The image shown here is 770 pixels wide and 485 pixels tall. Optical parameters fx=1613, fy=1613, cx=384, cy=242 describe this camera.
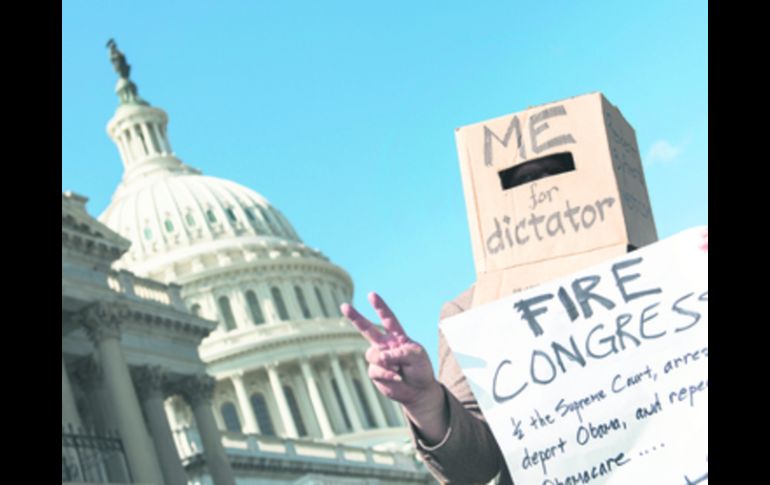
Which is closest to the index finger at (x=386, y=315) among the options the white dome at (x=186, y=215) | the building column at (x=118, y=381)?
the building column at (x=118, y=381)

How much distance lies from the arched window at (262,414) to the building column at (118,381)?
161 feet

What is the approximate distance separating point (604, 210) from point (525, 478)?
2.98 ft

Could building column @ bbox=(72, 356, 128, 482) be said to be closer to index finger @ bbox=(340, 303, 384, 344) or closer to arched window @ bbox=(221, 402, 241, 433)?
index finger @ bbox=(340, 303, 384, 344)

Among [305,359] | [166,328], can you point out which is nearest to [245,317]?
[305,359]

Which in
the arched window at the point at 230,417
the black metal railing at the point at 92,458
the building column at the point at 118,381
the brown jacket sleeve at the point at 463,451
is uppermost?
the arched window at the point at 230,417

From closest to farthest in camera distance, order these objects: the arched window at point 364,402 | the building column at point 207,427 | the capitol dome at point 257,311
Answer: the building column at point 207,427, the capitol dome at point 257,311, the arched window at point 364,402

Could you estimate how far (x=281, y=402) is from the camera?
8694 centimetres

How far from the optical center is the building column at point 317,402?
86188 millimetres

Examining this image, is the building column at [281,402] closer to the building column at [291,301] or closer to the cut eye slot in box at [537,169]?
the building column at [291,301]

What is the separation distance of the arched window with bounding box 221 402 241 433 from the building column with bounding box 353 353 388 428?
24.4ft

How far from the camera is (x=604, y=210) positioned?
5.09m

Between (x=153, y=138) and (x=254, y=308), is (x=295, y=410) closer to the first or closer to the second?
(x=254, y=308)
